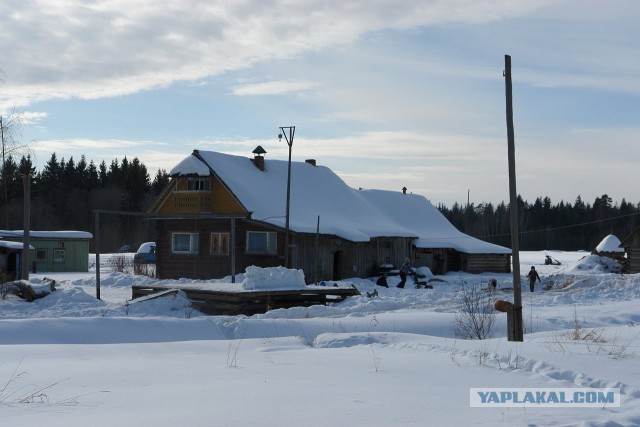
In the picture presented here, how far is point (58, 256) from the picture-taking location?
52969 millimetres

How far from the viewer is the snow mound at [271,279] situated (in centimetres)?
2392

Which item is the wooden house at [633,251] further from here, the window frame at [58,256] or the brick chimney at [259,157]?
the window frame at [58,256]

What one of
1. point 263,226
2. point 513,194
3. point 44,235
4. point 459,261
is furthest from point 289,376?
point 44,235

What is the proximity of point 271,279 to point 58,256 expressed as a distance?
33261 millimetres

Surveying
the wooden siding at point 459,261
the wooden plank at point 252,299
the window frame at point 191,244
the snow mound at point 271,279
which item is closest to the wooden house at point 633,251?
the wooden siding at point 459,261

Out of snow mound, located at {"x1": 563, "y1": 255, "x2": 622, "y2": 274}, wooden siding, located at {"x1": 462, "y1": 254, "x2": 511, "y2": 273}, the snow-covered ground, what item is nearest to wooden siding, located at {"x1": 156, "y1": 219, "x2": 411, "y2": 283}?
wooden siding, located at {"x1": 462, "y1": 254, "x2": 511, "y2": 273}

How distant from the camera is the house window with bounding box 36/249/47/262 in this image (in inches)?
2043

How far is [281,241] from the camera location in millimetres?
35156

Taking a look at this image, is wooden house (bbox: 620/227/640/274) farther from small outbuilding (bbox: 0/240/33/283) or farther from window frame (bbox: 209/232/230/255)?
small outbuilding (bbox: 0/240/33/283)

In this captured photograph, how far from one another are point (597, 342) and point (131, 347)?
717 cm

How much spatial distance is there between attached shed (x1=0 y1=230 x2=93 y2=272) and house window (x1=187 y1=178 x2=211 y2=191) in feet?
58.0

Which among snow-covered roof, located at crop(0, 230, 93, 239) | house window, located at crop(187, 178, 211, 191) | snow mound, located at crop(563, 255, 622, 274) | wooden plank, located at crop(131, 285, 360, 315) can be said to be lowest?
wooden plank, located at crop(131, 285, 360, 315)

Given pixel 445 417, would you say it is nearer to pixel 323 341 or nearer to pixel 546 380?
pixel 546 380

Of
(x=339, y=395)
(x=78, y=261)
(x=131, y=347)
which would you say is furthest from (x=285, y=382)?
(x=78, y=261)
